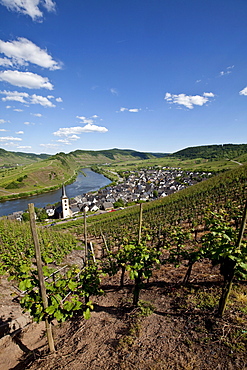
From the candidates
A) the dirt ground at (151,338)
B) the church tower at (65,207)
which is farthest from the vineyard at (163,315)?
the church tower at (65,207)

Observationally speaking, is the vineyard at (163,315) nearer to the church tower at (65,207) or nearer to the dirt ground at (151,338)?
the dirt ground at (151,338)

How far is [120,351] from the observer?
4.18 metres

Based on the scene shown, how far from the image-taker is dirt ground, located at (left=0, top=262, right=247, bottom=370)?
3.69 metres

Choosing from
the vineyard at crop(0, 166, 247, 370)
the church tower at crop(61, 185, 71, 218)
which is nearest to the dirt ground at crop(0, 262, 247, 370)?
the vineyard at crop(0, 166, 247, 370)

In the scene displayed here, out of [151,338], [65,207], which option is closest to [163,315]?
[151,338]

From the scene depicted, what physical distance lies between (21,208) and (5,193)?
2849cm

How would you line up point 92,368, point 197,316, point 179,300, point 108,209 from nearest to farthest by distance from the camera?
point 92,368 < point 197,316 < point 179,300 < point 108,209

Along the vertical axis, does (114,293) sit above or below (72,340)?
below

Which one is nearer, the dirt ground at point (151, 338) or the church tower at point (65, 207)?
the dirt ground at point (151, 338)

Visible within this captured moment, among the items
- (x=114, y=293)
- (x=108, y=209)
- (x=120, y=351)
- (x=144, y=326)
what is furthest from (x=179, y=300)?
(x=108, y=209)

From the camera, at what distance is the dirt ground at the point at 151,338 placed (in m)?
3.69

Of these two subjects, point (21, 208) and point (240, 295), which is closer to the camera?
point (240, 295)

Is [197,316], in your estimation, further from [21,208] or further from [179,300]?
[21,208]

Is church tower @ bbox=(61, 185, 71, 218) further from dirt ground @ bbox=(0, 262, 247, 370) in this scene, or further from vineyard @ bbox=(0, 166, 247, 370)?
dirt ground @ bbox=(0, 262, 247, 370)
